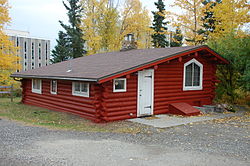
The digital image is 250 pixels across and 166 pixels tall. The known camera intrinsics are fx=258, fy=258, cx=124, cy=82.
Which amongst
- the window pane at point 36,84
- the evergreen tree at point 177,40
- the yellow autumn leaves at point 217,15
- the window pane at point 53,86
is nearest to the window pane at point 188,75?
the window pane at point 53,86

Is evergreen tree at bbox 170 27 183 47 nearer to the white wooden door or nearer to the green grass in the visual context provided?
the white wooden door

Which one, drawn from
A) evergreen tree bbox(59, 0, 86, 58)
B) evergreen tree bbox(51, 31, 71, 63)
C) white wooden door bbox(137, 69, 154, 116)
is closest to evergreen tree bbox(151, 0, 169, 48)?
evergreen tree bbox(59, 0, 86, 58)

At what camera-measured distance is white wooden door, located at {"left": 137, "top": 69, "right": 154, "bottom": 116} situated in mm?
11905

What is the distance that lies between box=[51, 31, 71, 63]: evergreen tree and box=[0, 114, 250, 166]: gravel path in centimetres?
2418

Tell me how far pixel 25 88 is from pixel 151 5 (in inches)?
845

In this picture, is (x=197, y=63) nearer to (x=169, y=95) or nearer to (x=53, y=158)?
(x=169, y=95)

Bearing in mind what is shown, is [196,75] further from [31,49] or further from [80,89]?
[31,49]

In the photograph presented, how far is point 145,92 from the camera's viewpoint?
39.9 feet

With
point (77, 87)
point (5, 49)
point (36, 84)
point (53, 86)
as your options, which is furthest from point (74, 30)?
point (77, 87)

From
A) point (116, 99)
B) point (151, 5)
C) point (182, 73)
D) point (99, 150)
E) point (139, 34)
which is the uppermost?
point (151, 5)

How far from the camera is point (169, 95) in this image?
13.2 meters

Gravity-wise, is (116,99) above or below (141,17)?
below

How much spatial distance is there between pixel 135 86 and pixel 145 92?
749 millimetres

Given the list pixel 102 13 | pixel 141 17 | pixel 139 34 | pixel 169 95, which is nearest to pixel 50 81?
pixel 169 95
